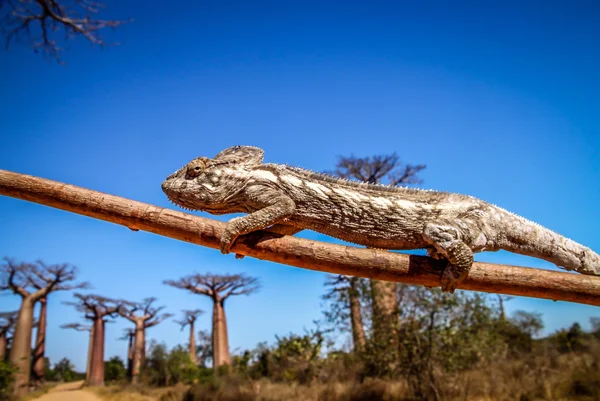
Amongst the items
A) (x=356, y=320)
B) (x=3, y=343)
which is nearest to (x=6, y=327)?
(x=3, y=343)

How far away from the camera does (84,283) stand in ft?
65.7

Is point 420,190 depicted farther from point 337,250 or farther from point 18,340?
point 18,340

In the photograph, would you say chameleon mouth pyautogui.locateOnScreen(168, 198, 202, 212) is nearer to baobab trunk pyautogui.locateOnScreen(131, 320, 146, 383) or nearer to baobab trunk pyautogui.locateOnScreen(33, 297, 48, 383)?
baobab trunk pyautogui.locateOnScreen(131, 320, 146, 383)

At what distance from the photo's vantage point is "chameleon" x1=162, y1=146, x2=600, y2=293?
270cm

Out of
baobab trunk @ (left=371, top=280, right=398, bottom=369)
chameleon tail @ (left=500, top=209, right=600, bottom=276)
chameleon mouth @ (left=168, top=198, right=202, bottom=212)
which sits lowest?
baobab trunk @ (left=371, top=280, right=398, bottom=369)

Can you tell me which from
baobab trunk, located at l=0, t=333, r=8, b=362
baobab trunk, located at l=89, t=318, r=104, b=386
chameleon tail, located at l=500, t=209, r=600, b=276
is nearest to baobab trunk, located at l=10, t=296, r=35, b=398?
baobab trunk, located at l=0, t=333, r=8, b=362

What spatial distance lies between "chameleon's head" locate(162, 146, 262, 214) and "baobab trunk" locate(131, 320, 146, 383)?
1884cm

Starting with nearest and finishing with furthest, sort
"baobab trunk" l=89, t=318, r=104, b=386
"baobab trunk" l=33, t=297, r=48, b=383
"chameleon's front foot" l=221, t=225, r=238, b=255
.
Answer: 1. "chameleon's front foot" l=221, t=225, r=238, b=255
2. "baobab trunk" l=33, t=297, r=48, b=383
3. "baobab trunk" l=89, t=318, r=104, b=386

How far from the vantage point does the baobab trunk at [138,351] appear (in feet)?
65.4

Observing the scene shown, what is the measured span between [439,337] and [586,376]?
10.5 feet

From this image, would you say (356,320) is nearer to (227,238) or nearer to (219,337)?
(227,238)

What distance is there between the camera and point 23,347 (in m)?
15.5

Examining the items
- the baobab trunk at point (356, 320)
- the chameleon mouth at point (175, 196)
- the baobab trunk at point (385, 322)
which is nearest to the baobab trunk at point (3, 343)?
the baobab trunk at point (356, 320)

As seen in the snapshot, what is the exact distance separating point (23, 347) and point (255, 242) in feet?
55.5
